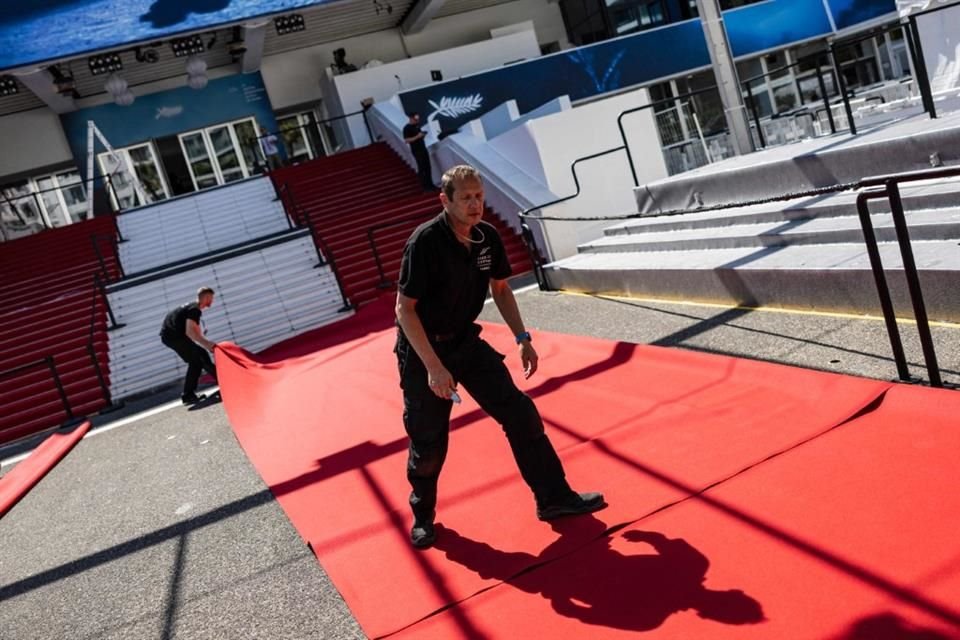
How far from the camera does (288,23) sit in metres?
25.7

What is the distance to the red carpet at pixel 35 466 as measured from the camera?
842 cm

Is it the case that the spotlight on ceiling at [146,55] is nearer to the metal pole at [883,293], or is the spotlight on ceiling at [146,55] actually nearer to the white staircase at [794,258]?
the white staircase at [794,258]

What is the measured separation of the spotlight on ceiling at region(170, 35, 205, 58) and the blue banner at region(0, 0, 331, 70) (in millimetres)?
1537

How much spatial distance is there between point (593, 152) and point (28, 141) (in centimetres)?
1983

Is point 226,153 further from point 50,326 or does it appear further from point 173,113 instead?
point 50,326

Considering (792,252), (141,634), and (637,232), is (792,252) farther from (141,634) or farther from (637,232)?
(141,634)

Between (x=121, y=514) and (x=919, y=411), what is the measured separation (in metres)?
5.34

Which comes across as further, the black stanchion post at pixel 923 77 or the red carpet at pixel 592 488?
the black stanchion post at pixel 923 77

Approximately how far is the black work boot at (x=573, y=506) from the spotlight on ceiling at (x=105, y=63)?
2309 cm

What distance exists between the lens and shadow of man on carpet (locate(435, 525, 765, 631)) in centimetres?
296

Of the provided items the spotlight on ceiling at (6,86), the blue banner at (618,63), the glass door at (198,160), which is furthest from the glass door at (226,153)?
the blue banner at (618,63)

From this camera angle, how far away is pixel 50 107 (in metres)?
26.2

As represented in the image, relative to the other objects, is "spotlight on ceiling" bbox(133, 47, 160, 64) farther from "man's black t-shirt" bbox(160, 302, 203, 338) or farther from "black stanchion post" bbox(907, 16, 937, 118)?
"black stanchion post" bbox(907, 16, 937, 118)

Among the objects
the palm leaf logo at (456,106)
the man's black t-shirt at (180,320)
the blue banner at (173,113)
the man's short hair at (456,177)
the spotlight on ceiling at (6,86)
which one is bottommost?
the man's black t-shirt at (180,320)
